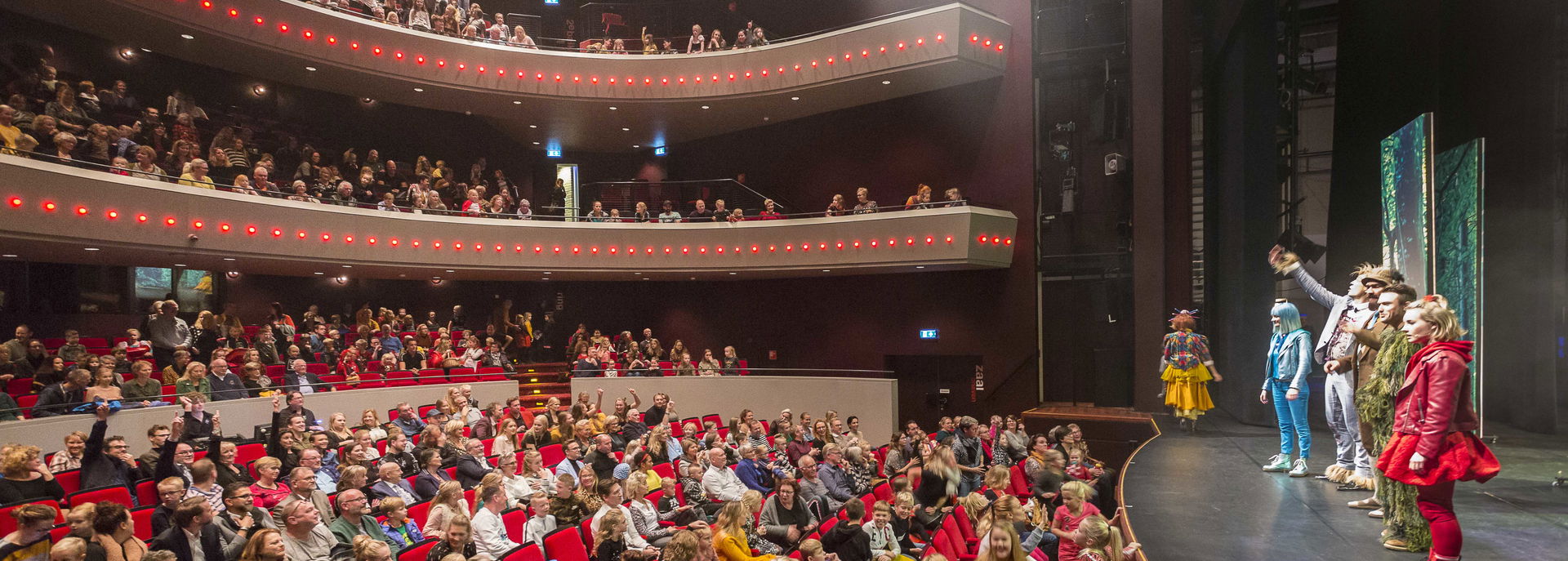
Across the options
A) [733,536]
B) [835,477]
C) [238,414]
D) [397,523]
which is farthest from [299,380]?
[733,536]

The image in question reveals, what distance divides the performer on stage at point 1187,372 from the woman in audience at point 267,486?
326 inches

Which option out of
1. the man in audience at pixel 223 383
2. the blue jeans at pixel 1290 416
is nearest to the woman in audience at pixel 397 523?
the man in audience at pixel 223 383

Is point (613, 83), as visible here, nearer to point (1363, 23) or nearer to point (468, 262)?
point (468, 262)

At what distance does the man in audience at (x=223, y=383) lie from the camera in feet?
29.1

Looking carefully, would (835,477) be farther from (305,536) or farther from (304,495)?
(305,536)

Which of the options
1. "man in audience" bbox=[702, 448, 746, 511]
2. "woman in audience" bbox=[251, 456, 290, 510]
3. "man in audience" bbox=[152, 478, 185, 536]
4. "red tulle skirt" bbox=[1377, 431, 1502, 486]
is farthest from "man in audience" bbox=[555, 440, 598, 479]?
"red tulle skirt" bbox=[1377, 431, 1502, 486]

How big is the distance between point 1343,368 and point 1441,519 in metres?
1.74

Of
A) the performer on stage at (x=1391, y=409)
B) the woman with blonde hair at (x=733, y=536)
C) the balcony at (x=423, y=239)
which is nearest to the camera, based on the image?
the performer on stage at (x=1391, y=409)

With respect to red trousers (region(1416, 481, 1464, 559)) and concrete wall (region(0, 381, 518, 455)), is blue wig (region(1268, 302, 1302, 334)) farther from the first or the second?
concrete wall (region(0, 381, 518, 455))

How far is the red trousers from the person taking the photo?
3.38m

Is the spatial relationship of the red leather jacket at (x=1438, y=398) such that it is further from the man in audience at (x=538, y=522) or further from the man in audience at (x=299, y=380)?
the man in audience at (x=299, y=380)

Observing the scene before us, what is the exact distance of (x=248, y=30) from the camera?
12180 mm

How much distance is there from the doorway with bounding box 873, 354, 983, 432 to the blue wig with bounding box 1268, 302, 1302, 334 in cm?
887

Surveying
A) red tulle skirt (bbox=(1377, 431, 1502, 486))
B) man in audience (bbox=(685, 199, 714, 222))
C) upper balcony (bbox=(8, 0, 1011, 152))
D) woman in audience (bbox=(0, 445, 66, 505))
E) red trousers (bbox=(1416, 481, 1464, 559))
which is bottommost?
woman in audience (bbox=(0, 445, 66, 505))
